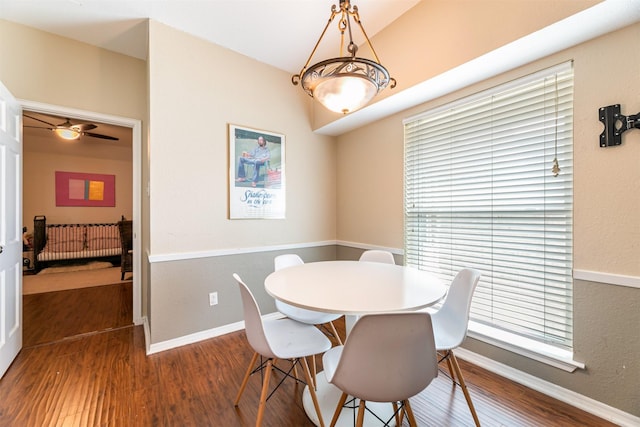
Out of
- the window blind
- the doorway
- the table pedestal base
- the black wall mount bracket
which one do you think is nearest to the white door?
the doorway

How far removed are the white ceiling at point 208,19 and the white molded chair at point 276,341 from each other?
6.99 ft

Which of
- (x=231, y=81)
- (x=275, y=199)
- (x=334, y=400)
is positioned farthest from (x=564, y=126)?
(x=231, y=81)

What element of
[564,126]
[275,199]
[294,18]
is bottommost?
[275,199]

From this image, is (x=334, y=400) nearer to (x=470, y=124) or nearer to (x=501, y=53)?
(x=470, y=124)

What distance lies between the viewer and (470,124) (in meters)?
2.13

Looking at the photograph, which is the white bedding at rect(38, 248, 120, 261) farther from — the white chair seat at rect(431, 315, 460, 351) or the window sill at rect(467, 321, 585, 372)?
the window sill at rect(467, 321, 585, 372)

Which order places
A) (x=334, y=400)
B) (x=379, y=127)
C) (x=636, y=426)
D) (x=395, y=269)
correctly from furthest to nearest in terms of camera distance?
(x=379, y=127)
(x=395, y=269)
(x=334, y=400)
(x=636, y=426)

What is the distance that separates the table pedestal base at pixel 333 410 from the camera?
1.46 metres

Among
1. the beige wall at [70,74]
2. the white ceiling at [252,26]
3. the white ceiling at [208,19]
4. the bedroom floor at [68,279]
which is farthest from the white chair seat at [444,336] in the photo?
the bedroom floor at [68,279]

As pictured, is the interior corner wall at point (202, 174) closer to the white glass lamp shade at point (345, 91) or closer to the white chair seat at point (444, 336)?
the white glass lamp shade at point (345, 91)

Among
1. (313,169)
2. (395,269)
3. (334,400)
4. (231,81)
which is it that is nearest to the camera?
(334,400)

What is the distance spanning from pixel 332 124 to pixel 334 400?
2.57 metres

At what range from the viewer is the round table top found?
1.20 metres

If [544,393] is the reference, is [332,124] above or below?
above
